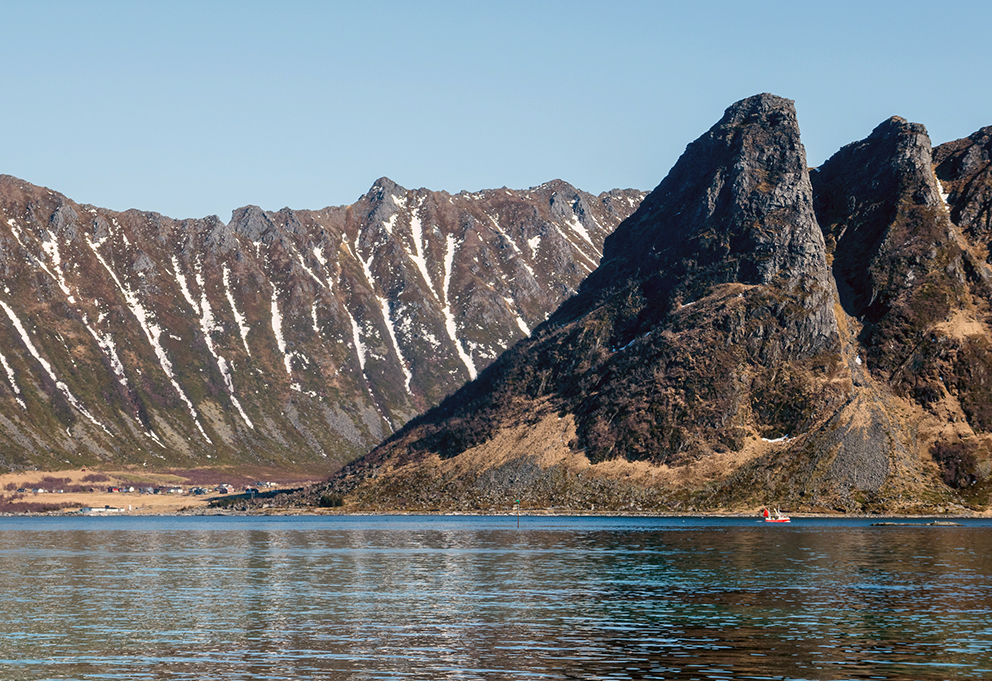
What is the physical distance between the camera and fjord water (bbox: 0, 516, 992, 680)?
60875 millimetres

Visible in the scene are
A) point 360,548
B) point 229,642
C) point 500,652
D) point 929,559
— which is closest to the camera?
point 500,652

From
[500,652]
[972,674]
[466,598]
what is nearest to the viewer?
[972,674]

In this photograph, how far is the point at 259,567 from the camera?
433ft

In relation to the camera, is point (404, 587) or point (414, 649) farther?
point (404, 587)

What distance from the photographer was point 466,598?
315 ft

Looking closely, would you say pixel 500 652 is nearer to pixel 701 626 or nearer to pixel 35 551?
pixel 701 626

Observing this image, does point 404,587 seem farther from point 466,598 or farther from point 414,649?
point 414,649

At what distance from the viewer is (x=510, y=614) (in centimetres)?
8406

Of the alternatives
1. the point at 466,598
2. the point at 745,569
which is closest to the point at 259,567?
the point at 466,598

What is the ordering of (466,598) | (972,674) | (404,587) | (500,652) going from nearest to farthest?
(972,674) → (500,652) → (466,598) → (404,587)

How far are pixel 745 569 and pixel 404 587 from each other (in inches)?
1476

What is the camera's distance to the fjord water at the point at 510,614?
60875 mm

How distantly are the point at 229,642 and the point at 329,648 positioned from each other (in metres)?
7.66

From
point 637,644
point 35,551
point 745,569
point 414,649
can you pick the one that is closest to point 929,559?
point 745,569
